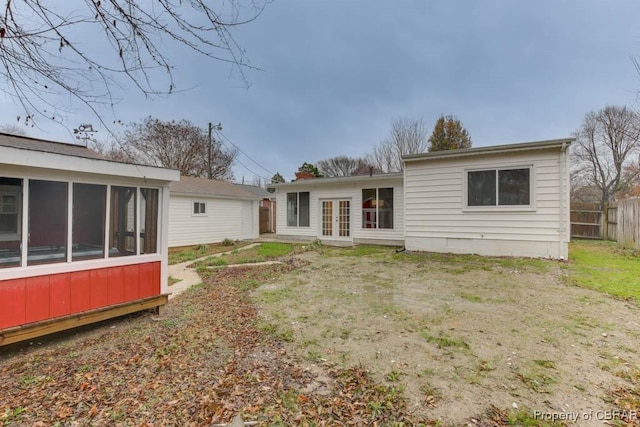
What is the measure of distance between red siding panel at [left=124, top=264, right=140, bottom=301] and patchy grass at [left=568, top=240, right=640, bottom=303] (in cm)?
755

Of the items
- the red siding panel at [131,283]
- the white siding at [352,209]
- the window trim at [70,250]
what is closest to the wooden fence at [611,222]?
the white siding at [352,209]

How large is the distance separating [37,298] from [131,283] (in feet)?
3.23

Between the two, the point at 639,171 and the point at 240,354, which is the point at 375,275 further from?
the point at 639,171

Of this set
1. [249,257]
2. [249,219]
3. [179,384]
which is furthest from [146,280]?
[249,219]

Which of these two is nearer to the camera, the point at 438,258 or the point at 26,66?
the point at 26,66

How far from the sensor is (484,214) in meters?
8.82

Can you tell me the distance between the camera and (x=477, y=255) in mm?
8828

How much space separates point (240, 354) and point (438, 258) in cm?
693

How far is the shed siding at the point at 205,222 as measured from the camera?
39.6 ft

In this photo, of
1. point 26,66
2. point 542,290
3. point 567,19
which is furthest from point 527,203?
point 26,66

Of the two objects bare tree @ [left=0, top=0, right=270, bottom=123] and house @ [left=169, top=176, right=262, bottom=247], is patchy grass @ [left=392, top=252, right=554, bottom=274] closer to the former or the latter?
bare tree @ [left=0, top=0, right=270, bottom=123]

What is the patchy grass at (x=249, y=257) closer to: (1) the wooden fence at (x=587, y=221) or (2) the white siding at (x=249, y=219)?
(2) the white siding at (x=249, y=219)

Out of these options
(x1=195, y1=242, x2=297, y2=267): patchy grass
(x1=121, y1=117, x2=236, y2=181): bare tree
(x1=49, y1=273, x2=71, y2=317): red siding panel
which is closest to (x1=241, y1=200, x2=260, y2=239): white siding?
(x1=195, y1=242, x2=297, y2=267): patchy grass

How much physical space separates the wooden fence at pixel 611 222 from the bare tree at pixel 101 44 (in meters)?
13.8
